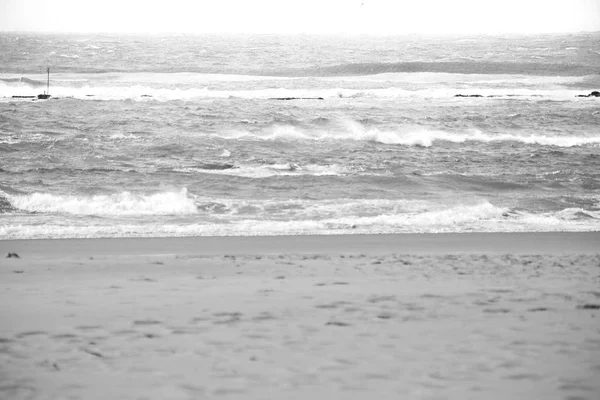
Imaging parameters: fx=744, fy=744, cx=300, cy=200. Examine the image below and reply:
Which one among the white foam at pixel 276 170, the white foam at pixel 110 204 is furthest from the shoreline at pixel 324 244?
the white foam at pixel 276 170

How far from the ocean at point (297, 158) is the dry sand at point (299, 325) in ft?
6.86

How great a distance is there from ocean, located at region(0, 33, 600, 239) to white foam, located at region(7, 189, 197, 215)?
0.12 ft

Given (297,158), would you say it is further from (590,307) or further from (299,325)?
(299,325)

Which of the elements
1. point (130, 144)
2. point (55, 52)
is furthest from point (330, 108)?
point (55, 52)

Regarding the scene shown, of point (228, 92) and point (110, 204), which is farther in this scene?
point (228, 92)

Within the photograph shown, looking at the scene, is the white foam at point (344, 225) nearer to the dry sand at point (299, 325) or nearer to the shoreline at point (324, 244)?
the shoreline at point (324, 244)

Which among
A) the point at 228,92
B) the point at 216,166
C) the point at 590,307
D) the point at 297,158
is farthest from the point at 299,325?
the point at 228,92

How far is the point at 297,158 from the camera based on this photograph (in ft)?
50.8

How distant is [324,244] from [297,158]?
303 inches

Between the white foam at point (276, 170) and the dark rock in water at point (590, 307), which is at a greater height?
the dark rock in water at point (590, 307)

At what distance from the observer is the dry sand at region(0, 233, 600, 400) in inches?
149

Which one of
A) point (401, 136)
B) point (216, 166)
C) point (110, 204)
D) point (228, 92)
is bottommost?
point (110, 204)

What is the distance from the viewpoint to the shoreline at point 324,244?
24.7 ft

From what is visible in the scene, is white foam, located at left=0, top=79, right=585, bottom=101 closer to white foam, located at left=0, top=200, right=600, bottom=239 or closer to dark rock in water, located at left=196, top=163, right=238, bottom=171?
dark rock in water, located at left=196, top=163, right=238, bottom=171
